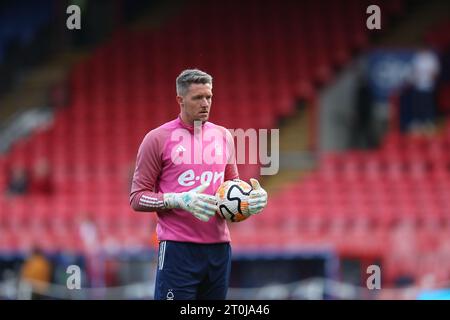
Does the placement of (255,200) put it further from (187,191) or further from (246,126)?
(246,126)

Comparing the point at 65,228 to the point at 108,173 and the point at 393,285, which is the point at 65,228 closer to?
the point at 108,173

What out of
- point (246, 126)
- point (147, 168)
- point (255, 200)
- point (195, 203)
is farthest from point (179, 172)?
point (246, 126)

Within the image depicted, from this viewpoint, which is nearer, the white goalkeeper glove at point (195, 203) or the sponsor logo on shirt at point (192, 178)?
the white goalkeeper glove at point (195, 203)

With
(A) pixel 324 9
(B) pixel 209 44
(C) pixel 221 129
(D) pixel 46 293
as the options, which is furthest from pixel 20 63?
(C) pixel 221 129

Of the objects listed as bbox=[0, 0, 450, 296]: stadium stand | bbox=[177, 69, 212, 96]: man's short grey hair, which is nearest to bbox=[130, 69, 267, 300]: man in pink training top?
bbox=[177, 69, 212, 96]: man's short grey hair

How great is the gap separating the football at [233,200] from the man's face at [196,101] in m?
0.44

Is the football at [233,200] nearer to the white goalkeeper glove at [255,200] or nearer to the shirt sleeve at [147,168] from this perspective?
the white goalkeeper glove at [255,200]

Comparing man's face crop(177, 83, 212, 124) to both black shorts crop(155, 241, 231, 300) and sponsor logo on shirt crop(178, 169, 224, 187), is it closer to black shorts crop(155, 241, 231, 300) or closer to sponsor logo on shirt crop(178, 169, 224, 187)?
sponsor logo on shirt crop(178, 169, 224, 187)

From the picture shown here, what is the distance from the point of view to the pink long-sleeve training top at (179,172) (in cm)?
646

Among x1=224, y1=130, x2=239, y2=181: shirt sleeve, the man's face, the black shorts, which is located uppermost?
the man's face

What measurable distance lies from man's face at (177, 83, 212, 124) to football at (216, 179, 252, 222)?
0.44 m

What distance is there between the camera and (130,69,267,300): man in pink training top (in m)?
6.43

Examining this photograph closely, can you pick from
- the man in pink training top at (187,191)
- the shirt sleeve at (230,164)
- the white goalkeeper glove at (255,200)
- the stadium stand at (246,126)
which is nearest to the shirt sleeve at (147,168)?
the man in pink training top at (187,191)

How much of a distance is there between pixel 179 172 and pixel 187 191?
5.2 inches
